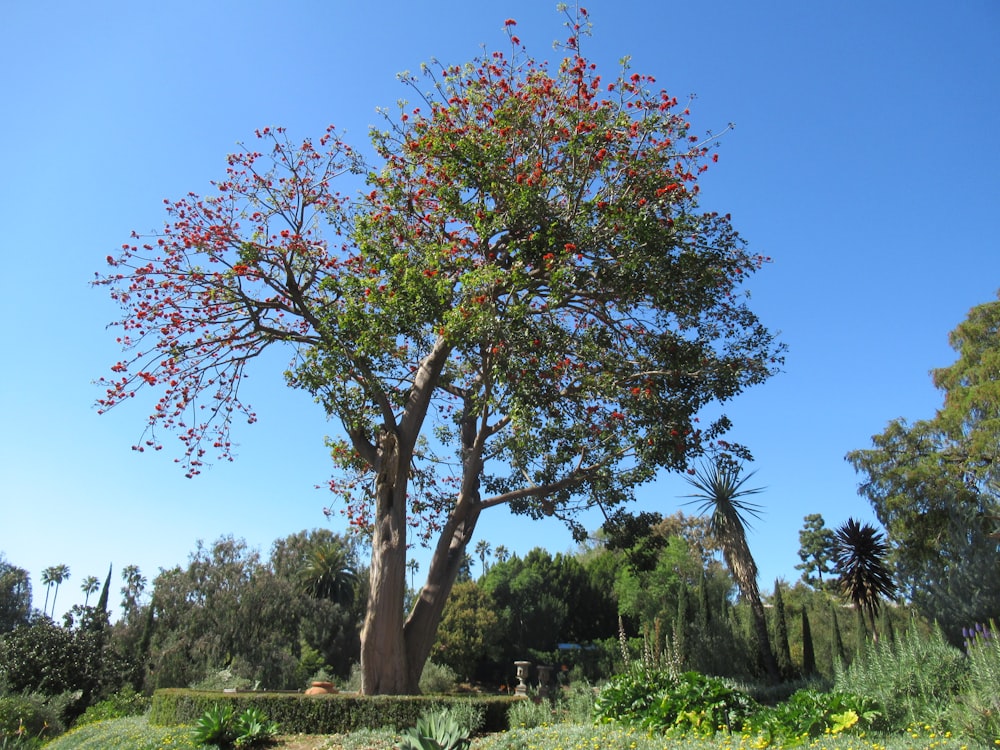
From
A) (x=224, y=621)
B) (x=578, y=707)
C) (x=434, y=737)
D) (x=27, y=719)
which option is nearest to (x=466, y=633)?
(x=224, y=621)

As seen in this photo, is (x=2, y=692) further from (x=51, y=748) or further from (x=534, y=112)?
(x=534, y=112)

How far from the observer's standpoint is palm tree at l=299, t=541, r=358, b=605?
38.6 meters

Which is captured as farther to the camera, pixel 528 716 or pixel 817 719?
pixel 528 716

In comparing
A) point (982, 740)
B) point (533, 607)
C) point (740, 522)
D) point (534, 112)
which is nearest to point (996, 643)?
point (982, 740)

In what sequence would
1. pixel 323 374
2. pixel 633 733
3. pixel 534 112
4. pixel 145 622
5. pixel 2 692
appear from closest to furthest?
pixel 633 733, pixel 534 112, pixel 323 374, pixel 2 692, pixel 145 622

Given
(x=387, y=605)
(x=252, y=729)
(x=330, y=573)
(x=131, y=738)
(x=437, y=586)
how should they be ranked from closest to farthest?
1. (x=252, y=729)
2. (x=131, y=738)
3. (x=387, y=605)
4. (x=437, y=586)
5. (x=330, y=573)

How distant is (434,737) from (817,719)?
3698mm

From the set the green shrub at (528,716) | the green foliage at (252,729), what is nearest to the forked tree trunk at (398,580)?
the green foliage at (252,729)

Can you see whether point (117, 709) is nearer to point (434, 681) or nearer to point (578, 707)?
point (434, 681)

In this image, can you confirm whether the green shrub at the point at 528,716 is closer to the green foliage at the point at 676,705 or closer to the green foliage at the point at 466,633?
the green foliage at the point at 676,705

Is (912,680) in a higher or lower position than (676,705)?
higher

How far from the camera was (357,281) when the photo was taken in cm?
1152

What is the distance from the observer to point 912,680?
22.4 feet

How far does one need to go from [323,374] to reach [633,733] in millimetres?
7591
